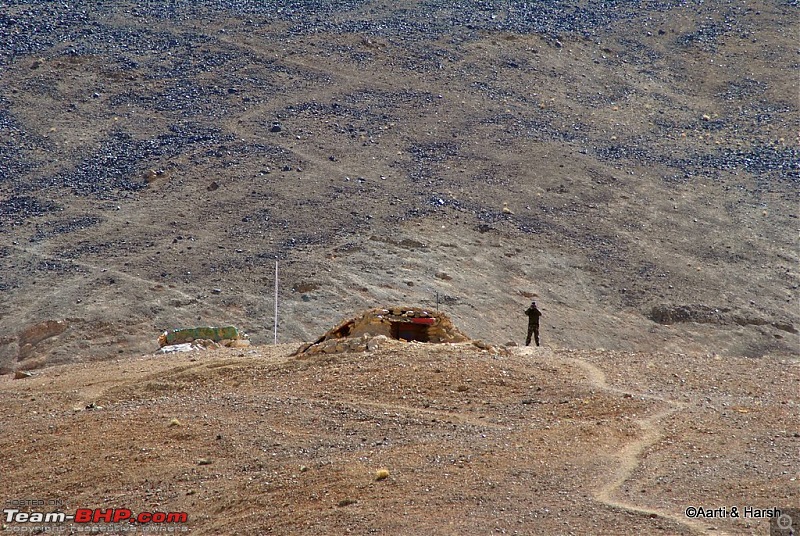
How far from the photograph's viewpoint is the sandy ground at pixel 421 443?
10109mm

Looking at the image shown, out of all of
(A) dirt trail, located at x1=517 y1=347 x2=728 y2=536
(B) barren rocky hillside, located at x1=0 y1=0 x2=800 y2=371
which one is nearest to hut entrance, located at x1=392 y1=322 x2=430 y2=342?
(A) dirt trail, located at x1=517 y1=347 x2=728 y2=536

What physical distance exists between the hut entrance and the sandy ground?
3.90 feet

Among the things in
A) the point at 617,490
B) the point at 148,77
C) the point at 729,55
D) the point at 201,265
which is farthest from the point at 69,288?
the point at 729,55

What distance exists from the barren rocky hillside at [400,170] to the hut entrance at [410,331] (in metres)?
7.08

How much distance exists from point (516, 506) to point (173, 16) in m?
29.8

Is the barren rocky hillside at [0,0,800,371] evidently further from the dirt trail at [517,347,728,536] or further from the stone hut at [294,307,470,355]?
the dirt trail at [517,347,728,536]

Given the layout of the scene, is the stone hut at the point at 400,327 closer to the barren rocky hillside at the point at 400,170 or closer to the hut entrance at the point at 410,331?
the hut entrance at the point at 410,331

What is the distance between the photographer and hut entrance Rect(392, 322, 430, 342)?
16406 mm

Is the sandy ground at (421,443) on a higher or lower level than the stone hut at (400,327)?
lower

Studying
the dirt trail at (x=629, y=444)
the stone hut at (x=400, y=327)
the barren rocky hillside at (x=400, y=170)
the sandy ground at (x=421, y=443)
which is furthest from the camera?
the barren rocky hillside at (x=400, y=170)

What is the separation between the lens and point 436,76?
114 feet

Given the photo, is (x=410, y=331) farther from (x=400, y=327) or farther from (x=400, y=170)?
(x=400, y=170)

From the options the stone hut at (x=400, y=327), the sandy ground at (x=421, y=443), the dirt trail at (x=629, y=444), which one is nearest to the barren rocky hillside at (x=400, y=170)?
the stone hut at (x=400, y=327)

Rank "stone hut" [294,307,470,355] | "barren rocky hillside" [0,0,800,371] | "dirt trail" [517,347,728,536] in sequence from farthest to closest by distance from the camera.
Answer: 1. "barren rocky hillside" [0,0,800,371]
2. "stone hut" [294,307,470,355]
3. "dirt trail" [517,347,728,536]
